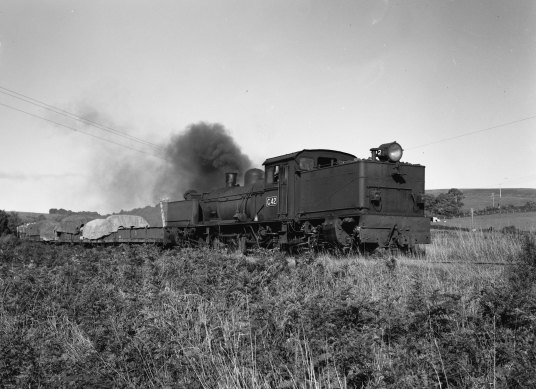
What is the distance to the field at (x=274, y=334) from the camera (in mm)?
4457

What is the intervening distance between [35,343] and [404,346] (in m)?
4.27

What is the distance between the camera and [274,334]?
555cm

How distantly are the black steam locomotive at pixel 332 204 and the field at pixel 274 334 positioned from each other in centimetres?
442

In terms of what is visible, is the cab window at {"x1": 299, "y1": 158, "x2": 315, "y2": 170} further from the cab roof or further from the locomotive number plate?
the locomotive number plate

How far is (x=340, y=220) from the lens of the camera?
13.6 m

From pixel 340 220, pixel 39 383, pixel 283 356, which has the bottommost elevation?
pixel 39 383

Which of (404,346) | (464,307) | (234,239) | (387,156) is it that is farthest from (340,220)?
(404,346)

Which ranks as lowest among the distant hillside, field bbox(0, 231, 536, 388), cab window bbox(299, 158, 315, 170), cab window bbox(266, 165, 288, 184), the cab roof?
field bbox(0, 231, 536, 388)

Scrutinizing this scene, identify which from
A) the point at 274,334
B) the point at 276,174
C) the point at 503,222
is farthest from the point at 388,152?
the point at 503,222

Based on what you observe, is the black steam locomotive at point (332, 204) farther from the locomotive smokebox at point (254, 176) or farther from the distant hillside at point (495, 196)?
the distant hillside at point (495, 196)

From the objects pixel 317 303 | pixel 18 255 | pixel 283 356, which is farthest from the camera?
pixel 18 255

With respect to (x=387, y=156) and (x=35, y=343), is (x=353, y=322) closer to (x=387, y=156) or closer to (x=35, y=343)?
(x=35, y=343)

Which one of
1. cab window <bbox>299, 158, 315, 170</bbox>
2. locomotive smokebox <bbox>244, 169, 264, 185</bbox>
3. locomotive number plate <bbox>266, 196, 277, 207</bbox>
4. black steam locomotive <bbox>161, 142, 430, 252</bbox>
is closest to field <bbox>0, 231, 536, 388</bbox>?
black steam locomotive <bbox>161, 142, 430, 252</bbox>

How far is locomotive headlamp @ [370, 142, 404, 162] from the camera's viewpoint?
14086 millimetres
